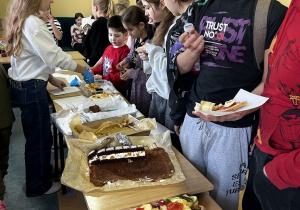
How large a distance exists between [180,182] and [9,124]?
4.45 feet

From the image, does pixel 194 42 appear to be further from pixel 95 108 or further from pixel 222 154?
pixel 95 108

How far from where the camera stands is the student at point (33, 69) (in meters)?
1.79

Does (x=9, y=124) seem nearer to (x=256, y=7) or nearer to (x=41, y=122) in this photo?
(x=41, y=122)

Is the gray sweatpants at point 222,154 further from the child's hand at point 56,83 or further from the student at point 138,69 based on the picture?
the child's hand at point 56,83

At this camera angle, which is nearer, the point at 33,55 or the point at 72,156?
the point at 72,156

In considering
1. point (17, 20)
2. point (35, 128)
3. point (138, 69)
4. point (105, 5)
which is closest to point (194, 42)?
point (138, 69)

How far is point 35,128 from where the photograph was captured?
1999mm

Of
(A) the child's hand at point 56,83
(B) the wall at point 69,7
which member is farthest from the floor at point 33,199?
(B) the wall at point 69,7

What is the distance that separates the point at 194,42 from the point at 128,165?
1.86ft

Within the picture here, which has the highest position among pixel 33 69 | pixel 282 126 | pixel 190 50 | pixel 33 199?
pixel 190 50

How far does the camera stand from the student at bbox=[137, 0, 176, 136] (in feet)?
5.11

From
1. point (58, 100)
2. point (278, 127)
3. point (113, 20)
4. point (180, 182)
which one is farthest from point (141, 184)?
point (113, 20)

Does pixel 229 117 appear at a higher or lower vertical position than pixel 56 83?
higher

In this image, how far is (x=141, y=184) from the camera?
1.11m
